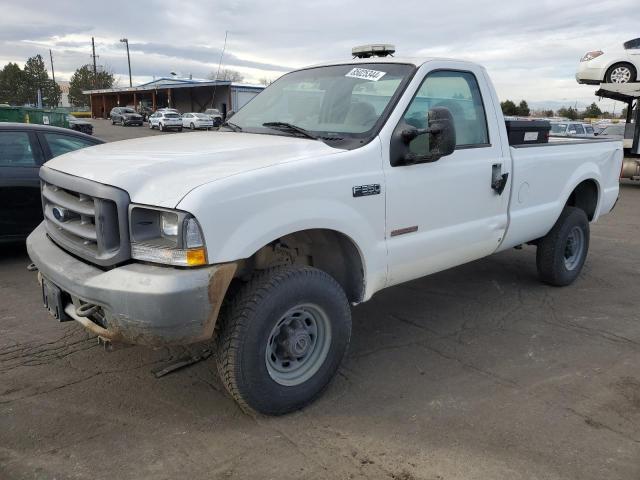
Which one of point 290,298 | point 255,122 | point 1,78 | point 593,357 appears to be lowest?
point 593,357

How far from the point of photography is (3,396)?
3.36m

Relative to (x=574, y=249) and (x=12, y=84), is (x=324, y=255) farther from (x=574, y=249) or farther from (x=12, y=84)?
(x=12, y=84)

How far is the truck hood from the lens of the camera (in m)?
2.73

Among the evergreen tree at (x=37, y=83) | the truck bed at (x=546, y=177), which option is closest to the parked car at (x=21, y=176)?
the truck bed at (x=546, y=177)

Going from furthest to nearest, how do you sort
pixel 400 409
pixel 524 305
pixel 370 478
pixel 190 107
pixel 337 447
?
1. pixel 190 107
2. pixel 524 305
3. pixel 400 409
4. pixel 337 447
5. pixel 370 478

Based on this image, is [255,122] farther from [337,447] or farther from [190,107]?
[190,107]

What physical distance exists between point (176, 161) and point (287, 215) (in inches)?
26.0

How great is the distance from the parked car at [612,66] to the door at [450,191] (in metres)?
11.5

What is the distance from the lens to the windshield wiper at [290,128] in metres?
3.62

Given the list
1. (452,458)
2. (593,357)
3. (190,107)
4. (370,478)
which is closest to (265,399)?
(370,478)

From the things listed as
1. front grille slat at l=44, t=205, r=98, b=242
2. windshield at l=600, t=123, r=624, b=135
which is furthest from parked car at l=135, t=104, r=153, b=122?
front grille slat at l=44, t=205, r=98, b=242

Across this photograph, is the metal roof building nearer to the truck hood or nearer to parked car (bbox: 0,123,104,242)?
parked car (bbox: 0,123,104,242)

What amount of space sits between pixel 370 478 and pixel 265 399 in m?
0.71

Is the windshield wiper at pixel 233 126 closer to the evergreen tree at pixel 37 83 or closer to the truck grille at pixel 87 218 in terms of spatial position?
the truck grille at pixel 87 218
